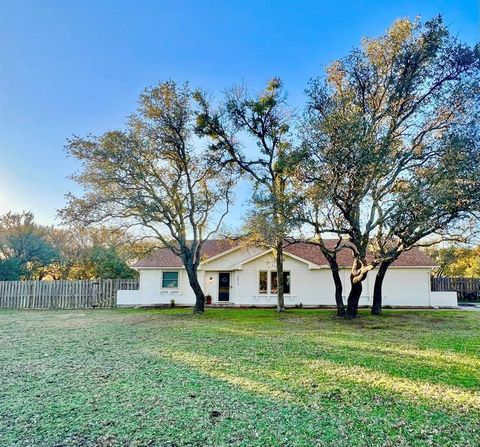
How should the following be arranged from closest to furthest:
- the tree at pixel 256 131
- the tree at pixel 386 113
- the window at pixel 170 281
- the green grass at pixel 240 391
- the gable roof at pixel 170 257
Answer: the green grass at pixel 240 391 < the tree at pixel 386 113 < the tree at pixel 256 131 < the gable roof at pixel 170 257 < the window at pixel 170 281

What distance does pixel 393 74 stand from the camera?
13977 millimetres

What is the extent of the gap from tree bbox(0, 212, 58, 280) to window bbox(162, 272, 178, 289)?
1367 cm

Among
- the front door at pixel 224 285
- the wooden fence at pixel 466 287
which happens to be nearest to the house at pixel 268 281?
the front door at pixel 224 285

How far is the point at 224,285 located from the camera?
23.1 meters

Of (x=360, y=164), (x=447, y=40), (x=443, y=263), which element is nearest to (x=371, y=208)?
(x=360, y=164)

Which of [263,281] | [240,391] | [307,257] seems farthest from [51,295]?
[240,391]

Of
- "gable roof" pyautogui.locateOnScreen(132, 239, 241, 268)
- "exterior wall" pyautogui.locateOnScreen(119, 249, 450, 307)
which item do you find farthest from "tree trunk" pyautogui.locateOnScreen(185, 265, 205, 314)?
"exterior wall" pyautogui.locateOnScreen(119, 249, 450, 307)

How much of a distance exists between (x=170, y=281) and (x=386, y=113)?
51.9ft

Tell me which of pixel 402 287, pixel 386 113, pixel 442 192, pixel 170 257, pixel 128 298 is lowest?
pixel 128 298

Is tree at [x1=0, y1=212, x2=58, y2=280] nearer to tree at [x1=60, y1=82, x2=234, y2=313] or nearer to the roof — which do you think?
the roof

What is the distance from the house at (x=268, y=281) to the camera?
2180 cm

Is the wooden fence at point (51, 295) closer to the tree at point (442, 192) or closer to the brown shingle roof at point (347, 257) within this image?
the brown shingle roof at point (347, 257)

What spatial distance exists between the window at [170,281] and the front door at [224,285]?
2815 millimetres

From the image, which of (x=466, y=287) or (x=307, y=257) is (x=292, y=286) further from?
(x=466, y=287)
